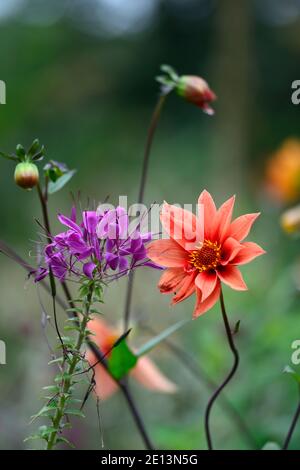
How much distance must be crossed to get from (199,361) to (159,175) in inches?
73.4

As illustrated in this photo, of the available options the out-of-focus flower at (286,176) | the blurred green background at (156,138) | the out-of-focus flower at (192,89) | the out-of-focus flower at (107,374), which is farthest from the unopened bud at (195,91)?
the out-of-focus flower at (286,176)

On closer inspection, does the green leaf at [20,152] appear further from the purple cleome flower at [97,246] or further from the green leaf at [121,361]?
the green leaf at [121,361]

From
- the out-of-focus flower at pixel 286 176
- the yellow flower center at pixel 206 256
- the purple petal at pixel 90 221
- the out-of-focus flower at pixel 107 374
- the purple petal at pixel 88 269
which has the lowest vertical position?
the purple petal at pixel 88 269

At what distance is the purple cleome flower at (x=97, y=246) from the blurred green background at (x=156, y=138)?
0.59 metres

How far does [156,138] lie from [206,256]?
12.8 ft

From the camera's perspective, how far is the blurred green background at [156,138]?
1193 millimetres

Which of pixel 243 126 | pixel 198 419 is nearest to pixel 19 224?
pixel 243 126

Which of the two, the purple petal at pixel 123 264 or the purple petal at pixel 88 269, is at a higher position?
the purple petal at pixel 123 264

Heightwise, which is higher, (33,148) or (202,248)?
Answer: (33,148)

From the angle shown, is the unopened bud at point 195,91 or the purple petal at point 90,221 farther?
the unopened bud at point 195,91

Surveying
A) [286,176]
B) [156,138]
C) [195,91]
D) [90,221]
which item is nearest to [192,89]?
[195,91]

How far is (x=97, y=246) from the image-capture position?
47 cm

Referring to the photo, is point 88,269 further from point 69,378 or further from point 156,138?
point 156,138
